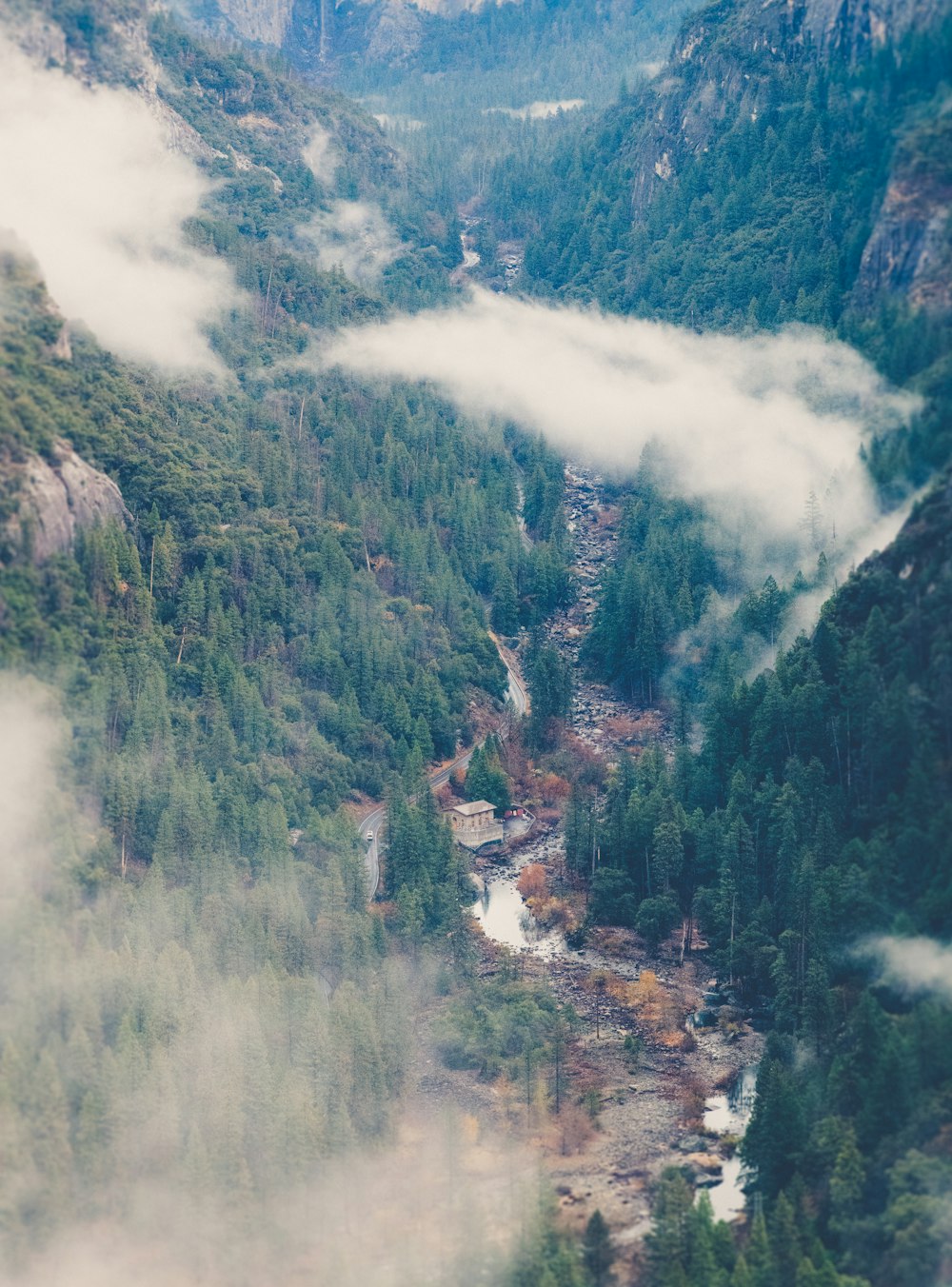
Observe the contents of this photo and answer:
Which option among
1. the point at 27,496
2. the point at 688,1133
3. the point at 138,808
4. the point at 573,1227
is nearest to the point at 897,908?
the point at 688,1133

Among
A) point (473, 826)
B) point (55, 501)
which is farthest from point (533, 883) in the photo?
point (55, 501)

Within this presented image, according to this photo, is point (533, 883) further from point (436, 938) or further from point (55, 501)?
point (55, 501)

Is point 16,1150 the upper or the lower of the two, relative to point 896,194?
lower

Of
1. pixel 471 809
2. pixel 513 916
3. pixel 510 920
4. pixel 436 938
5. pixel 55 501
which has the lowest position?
pixel 510 920

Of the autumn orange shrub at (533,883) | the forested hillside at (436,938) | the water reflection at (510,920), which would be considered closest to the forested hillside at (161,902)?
the forested hillside at (436,938)

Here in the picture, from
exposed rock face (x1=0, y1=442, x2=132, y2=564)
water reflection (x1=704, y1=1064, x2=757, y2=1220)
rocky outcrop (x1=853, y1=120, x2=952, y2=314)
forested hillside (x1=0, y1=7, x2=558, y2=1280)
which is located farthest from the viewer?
rocky outcrop (x1=853, y1=120, x2=952, y2=314)

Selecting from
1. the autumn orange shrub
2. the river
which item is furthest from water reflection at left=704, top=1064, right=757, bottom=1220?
the autumn orange shrub

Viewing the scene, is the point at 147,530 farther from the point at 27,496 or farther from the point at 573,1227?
the point at 573,1227

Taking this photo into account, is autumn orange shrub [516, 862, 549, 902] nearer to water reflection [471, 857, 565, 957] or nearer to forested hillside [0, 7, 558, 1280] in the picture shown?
water reflection [471, 857, 565, 957]
